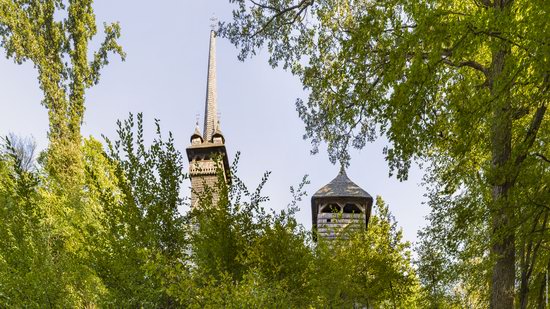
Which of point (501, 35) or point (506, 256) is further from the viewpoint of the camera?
point (506, 256)

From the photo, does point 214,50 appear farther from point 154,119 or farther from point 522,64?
point 522,64

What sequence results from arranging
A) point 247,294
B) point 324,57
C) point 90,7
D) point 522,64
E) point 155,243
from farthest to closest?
point 90,7 → point 324,57 → point 155,243 → point 247,294 → point 522,64

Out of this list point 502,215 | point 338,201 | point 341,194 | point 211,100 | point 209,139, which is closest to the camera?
point 502,215

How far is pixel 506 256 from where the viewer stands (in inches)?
293

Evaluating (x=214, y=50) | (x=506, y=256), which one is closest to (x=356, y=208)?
(x=506, y=256)

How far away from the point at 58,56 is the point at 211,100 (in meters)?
25.9

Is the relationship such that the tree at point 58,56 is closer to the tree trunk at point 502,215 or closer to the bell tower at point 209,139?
the tree trunk at point 502,215

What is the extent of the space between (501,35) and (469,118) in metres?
1.01

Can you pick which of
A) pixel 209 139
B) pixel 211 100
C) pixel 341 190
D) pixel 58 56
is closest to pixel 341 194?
pixel 341 190

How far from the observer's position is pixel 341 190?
24.8 m

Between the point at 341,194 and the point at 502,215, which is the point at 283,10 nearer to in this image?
the point at 502,215

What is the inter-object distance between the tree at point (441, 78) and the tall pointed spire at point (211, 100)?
30.8m

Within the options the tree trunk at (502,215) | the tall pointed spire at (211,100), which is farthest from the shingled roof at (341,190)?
the tall pointed spire at (211,100)

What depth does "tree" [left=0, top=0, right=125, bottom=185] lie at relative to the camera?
15.6 metres
